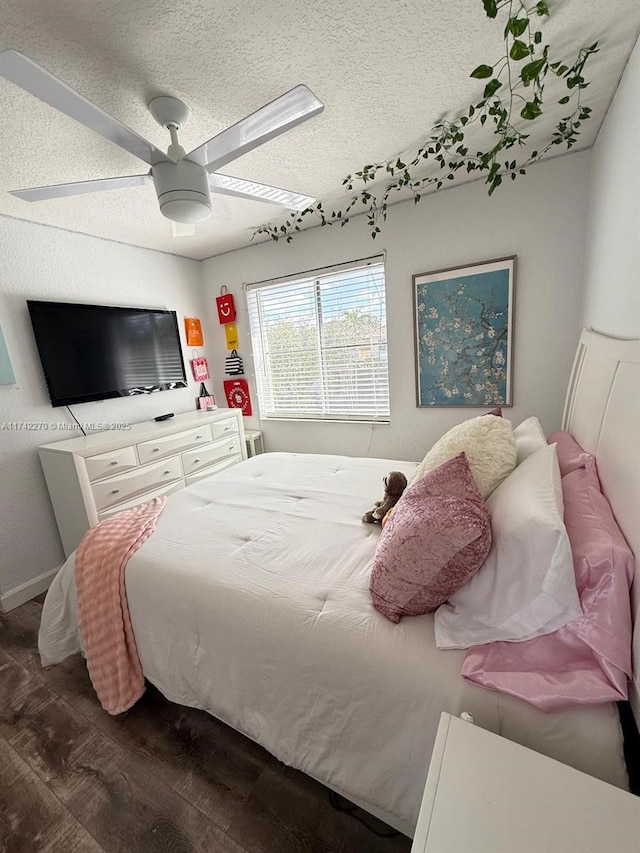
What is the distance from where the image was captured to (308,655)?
0.99m

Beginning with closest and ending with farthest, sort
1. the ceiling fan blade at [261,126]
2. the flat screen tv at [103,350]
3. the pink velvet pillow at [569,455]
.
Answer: the ceiling fan blade at [261,126] → the pink velvet pillow at [569,455] → the flat screen tv at [103,350]

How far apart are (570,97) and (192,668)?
2.79 m

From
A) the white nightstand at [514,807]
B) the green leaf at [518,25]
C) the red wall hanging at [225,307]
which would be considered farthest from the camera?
the red wall hanging at [225,307]

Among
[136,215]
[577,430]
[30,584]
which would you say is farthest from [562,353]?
[30,584]

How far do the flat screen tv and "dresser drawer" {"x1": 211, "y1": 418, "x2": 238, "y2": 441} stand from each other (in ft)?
1.95

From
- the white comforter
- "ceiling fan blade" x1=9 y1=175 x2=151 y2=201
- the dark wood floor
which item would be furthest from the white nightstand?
"ceiling fan blade" x1=9 y1=175 x2=151 y2=201

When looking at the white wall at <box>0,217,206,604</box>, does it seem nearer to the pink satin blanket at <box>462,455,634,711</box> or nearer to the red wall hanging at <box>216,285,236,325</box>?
the red wall hanging at <box>216,285,236,325</box>

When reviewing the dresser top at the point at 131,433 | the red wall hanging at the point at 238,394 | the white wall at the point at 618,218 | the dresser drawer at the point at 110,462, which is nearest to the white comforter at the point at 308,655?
the dresser drawer at the point at 110,462

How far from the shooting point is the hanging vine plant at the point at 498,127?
1142mm

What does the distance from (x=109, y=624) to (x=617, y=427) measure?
1.92m

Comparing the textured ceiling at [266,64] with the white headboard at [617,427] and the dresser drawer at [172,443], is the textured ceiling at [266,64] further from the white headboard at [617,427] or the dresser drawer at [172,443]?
the dresser drawer at [172,443]

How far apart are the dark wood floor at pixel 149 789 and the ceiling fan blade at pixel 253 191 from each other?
7.43 feet

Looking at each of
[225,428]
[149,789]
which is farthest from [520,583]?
[225,428]

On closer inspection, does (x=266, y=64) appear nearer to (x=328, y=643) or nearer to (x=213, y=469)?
(x=328, y=643)
